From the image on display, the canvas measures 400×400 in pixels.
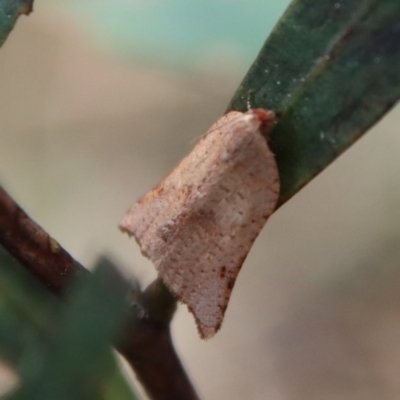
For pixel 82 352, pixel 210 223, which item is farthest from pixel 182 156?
pixel 82 352

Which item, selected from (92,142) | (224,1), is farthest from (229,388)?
(224,1)

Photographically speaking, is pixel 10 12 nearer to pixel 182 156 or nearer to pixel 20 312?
pixel 20 312

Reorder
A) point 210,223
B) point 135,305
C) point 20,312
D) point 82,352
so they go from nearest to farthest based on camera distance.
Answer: point 82,352 < point 20,312 < point 135,305 < point 210,223

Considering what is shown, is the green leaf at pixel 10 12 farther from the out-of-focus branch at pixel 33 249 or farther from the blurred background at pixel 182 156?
the blurred background at pixel 182 156

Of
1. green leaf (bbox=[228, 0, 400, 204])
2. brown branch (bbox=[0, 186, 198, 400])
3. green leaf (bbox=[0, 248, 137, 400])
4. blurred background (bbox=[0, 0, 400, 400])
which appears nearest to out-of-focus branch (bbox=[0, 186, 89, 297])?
brown branch (bbox=[0, 186, 198, 400])

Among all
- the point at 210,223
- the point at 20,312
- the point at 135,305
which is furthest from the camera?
the point at 210,223

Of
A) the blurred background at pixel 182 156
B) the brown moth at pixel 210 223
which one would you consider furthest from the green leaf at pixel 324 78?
the blurred background at pixel 182 156

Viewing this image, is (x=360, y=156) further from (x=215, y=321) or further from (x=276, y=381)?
(x=215, y=321)
